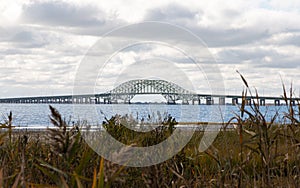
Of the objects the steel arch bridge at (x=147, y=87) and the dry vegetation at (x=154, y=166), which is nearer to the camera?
the dry vegetation at (x=154, y=166)

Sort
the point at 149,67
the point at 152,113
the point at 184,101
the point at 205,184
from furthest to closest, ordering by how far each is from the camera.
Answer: the point at 152,113, the point at 184,101, the point at 149,67, the point at 205,184

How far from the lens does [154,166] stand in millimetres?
3418

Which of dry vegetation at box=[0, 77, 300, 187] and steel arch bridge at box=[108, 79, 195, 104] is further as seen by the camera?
steel arch bridge at box=[108, 79, 195, 104]

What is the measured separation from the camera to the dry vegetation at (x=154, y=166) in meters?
2.32

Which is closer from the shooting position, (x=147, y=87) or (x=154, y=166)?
(x=154, y=166)

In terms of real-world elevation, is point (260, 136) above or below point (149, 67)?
below

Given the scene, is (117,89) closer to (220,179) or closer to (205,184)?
(205,184)

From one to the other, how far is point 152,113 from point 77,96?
2437mm

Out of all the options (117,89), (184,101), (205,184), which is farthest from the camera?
(184,101)

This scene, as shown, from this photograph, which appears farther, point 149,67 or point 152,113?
point 152,113

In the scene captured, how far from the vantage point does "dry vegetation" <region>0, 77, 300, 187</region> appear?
2316 mm

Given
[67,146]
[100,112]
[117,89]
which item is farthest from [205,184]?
[100,112]

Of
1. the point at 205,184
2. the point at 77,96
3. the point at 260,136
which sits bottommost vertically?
the point at 205,184

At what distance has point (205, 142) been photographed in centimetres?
602
